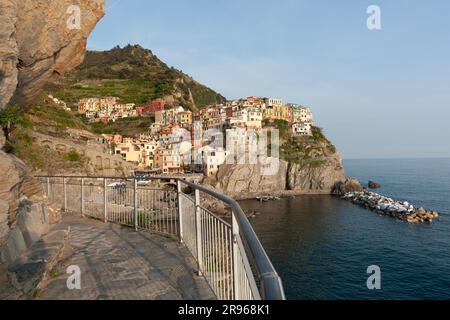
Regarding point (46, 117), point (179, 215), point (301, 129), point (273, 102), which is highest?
point (273, 102)

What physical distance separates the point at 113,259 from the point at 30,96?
46.2 ft

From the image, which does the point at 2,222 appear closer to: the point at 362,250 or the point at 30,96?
the point at 30,96

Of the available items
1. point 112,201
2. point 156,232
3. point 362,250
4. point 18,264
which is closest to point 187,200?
point 156,232

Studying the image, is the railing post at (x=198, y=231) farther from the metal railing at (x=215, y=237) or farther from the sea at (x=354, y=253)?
the sea at (x=354, y=253)

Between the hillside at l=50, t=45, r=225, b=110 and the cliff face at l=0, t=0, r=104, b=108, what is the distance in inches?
4125

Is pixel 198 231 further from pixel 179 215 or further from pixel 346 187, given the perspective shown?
pixel 346 187

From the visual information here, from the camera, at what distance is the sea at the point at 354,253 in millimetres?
24047

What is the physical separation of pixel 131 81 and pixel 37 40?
132102mm

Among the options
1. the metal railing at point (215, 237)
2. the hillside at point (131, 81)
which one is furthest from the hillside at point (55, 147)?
the hillside at point (131, 81)

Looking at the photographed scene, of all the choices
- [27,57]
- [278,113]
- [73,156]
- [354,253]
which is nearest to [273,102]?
[278,113]

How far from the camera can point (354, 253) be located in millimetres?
32531

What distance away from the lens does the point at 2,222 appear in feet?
22.0

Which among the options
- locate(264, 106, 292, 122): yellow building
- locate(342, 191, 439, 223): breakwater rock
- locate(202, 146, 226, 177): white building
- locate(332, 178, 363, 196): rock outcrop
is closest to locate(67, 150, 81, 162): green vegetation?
locate(202, 146, 226, 177): white building

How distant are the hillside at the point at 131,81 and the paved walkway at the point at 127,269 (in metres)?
115
